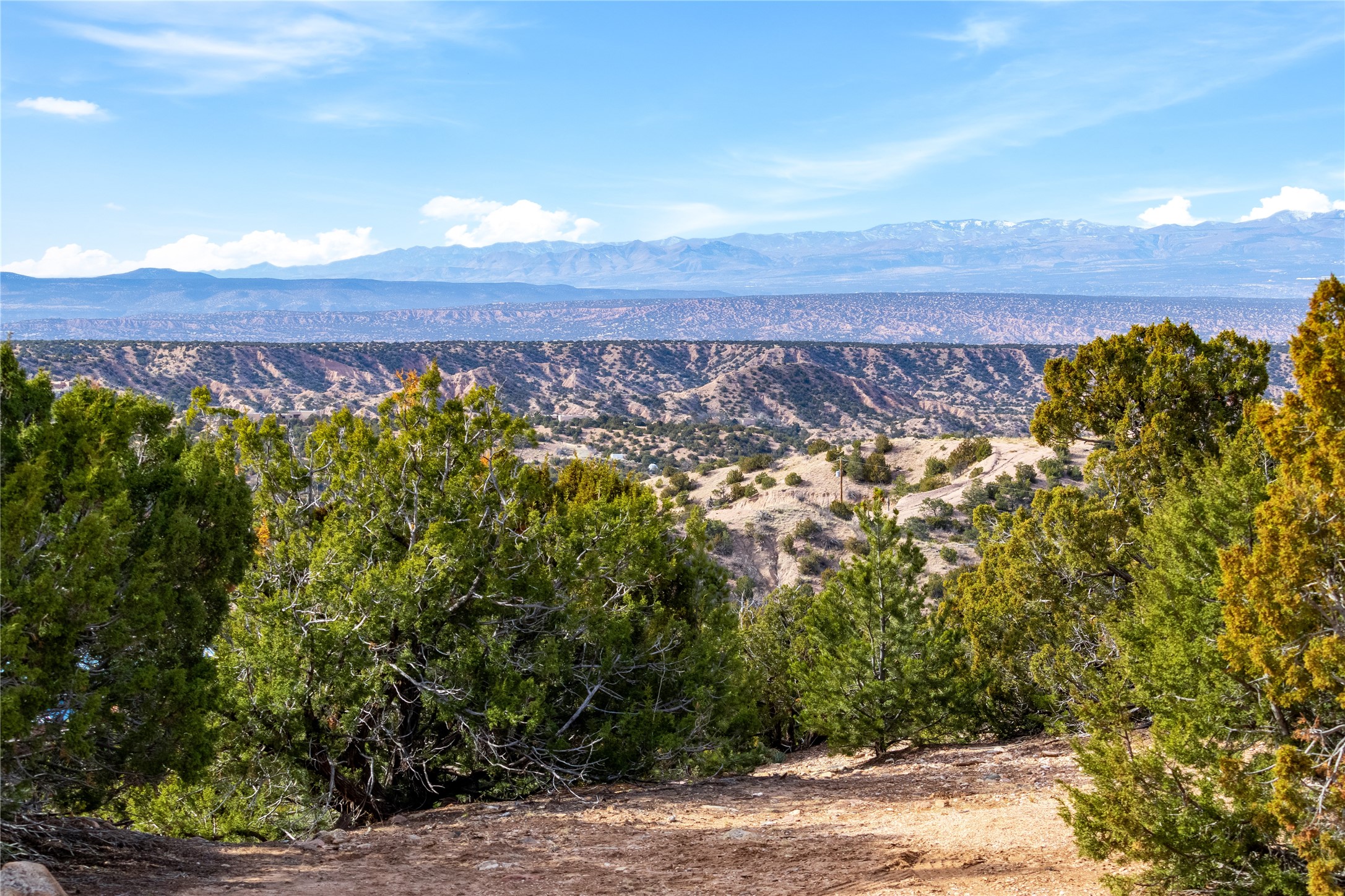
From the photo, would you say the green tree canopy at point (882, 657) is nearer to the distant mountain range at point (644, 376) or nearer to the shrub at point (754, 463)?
the shrub at point (754, 463)

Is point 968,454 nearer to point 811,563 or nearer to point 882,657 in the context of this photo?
point 811,563

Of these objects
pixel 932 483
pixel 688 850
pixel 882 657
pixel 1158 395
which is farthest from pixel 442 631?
pixel 932 483

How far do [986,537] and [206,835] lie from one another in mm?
18413

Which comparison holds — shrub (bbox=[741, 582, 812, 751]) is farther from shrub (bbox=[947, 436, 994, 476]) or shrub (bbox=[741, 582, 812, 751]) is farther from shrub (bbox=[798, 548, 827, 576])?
shrub (bbox=[947, 436, 994, 476])

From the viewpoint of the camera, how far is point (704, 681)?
43.7ft

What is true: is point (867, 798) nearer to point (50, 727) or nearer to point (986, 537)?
point (50, 727)

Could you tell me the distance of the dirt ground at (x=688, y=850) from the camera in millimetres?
7965

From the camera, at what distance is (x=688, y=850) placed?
31.0 ft

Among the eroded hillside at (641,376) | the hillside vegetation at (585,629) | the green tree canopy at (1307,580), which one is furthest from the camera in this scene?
the eroded hillside at (641,376)

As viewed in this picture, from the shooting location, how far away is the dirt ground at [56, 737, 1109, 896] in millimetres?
7965

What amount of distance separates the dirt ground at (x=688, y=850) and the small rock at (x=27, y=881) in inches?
34.0

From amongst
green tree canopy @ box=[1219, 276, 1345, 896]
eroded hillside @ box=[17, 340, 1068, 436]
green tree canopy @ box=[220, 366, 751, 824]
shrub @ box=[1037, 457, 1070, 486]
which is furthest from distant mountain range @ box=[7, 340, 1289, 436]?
green tree canopy @ box=[1219, 276, 1345, 896]

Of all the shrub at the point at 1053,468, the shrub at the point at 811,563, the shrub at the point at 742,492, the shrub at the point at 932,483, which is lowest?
the shrub at the point at 811,563

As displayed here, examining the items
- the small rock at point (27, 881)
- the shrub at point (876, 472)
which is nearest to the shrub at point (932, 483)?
the shrub at point (876, 472)
